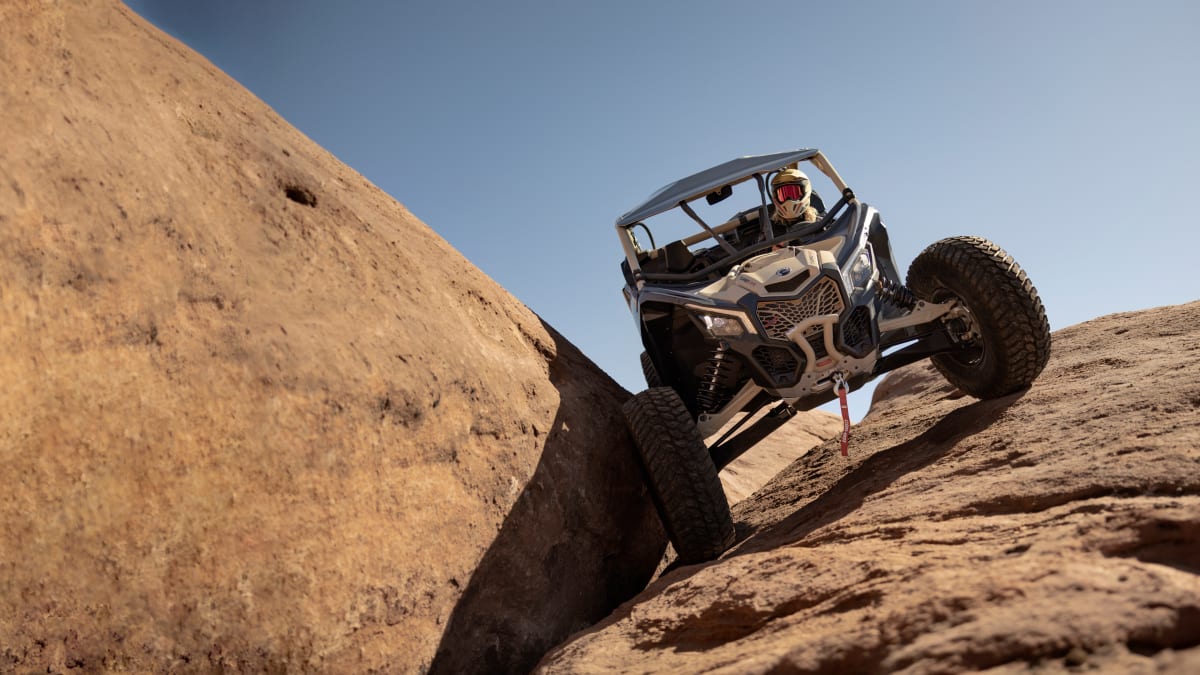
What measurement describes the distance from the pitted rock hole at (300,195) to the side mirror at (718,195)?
102 inches

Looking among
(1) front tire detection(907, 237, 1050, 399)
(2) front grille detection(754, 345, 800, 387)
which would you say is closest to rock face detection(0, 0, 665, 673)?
(2) front grille detection(754, 345, 800, 387)

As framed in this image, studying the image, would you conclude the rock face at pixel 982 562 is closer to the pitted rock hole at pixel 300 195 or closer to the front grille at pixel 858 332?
the front grille at pixel 858 332

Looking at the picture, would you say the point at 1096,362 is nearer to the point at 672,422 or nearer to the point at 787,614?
the point at 672,422

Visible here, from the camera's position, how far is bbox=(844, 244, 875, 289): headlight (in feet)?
15.3

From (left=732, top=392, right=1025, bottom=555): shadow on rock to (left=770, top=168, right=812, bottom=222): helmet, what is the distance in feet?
5.17

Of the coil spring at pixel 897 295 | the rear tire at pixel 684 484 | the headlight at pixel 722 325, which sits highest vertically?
the headlight at pixel 722 325

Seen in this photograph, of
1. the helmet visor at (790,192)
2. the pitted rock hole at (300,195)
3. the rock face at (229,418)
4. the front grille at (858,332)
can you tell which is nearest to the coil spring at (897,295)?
the front grille at (858,332)

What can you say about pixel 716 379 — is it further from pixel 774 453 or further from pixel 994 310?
pixel 774 453

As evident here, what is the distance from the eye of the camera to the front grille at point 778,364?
4.64m

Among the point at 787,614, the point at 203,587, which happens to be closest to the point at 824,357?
the point at 787,614

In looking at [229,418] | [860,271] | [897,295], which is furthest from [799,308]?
[229,418]

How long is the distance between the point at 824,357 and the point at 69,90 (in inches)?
141

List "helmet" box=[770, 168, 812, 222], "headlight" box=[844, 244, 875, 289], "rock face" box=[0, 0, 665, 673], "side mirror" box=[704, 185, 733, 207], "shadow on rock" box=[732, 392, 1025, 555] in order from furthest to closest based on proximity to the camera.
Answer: "side mirror" box=[704, 185, 733, 207], "helmet" box=[770, 168, 812, 222], "headlight" box=[844, 244, 875, 289], "shadow on rock" box=[732, 392, 1025, 555], "rock face" box=[0, 0, 665, 673]

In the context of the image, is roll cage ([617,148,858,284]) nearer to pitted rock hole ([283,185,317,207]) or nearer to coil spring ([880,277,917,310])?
coil spring ([880,277,917,310])
